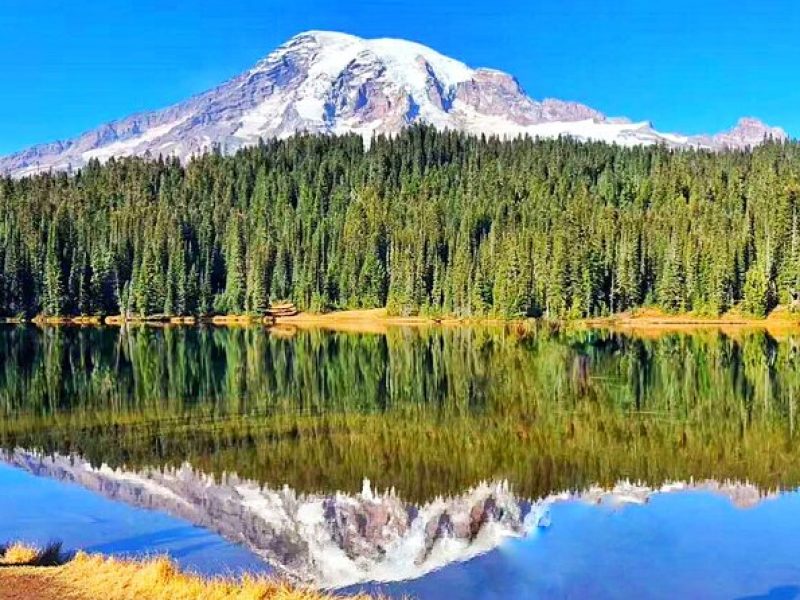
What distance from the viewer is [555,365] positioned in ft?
217

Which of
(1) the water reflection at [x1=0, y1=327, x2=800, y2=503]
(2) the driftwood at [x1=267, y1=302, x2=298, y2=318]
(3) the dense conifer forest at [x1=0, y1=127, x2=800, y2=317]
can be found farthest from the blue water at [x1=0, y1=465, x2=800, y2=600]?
(2) the driftwood at [x1=267, y1=302, x2=298, y2=318]

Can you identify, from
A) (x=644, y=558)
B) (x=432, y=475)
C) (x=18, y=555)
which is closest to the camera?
(x=18, y=555)

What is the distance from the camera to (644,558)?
69.2 feet

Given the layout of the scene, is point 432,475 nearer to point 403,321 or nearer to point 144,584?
point 144,584

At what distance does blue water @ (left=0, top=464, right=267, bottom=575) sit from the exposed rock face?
584 millimetres

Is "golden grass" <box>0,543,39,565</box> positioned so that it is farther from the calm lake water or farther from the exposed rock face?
the exposed rock face

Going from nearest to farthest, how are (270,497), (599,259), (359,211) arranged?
(270,497)
(599,259)
(359,211)

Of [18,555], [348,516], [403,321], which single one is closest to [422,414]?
[348,516]

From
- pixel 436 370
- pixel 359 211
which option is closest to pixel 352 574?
pixel 436 370

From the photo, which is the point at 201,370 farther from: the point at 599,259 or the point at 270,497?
the point at 599,259

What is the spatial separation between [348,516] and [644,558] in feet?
28.1

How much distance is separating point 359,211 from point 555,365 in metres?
130

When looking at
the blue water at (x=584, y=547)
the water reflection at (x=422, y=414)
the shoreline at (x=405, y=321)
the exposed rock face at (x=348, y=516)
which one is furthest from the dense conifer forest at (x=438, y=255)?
the blue water at (x=584, y=547)

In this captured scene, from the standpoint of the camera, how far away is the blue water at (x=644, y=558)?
18.8 metres
